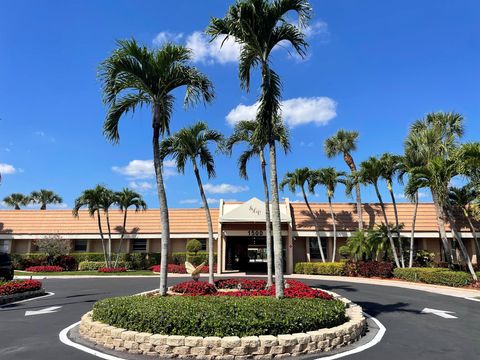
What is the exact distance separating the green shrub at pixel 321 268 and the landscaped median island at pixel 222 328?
17653 millimetres

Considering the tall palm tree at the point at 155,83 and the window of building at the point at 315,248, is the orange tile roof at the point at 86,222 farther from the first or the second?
the tall palm tree at the point at 155,83

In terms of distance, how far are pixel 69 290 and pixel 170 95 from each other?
36.4ft

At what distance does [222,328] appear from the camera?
6414 millimetres

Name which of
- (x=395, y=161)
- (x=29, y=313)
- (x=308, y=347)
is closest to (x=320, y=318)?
(x=308, y=347)

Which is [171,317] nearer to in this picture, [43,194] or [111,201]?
[111,201]

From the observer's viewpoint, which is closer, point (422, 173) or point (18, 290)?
point (18, 290)

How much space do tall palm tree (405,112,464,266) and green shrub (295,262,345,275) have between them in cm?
669

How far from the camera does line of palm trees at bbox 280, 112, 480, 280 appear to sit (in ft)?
59.2

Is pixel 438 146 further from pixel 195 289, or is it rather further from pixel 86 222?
pixel 86 222

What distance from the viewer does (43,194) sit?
52750 mm

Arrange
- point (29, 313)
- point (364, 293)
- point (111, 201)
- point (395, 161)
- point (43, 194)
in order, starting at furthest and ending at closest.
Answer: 1. point (43, 194)
2. point (111, 201)
3. point (395, 161)
4. point (364, 293)
5. point (29, 313)

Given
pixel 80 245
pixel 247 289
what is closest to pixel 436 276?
pixel 247 289

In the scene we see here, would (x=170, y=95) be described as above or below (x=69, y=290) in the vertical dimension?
above

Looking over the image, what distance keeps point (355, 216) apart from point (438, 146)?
9926mm
